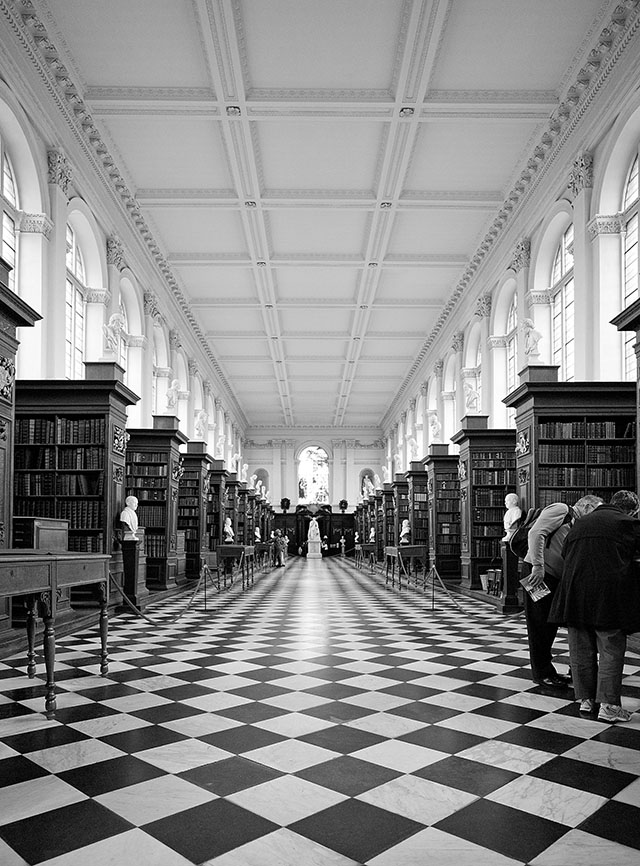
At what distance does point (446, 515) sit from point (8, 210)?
30.3ft

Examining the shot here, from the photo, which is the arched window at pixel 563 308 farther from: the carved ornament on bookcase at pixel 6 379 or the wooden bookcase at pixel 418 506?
the carved ornament on bookcase at pixel 6 379

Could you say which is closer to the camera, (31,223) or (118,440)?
(118,440)

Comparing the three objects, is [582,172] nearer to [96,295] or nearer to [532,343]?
[532,343]

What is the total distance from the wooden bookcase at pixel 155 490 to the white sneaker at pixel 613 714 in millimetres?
9242

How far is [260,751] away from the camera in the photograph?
354 centimetres

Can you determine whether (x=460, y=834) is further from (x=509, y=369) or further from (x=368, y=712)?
(x=509, y=369)

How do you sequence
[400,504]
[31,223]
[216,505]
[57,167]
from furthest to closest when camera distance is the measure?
[400,504] → [216,505] → [57,167] → [31,223]

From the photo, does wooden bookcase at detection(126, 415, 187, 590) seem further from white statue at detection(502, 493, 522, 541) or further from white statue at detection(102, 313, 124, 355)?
white statue at detection(502, 493, 522, 541)

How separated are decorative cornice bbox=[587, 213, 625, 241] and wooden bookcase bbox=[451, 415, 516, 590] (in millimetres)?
3255

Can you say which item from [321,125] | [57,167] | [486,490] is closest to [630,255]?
[486,490]

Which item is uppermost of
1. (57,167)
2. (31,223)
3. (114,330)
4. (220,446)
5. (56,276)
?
(57,167)

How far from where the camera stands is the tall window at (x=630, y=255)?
1019cm

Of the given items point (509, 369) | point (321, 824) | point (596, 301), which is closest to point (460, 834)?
point (321, 824)

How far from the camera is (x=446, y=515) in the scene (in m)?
14.7
